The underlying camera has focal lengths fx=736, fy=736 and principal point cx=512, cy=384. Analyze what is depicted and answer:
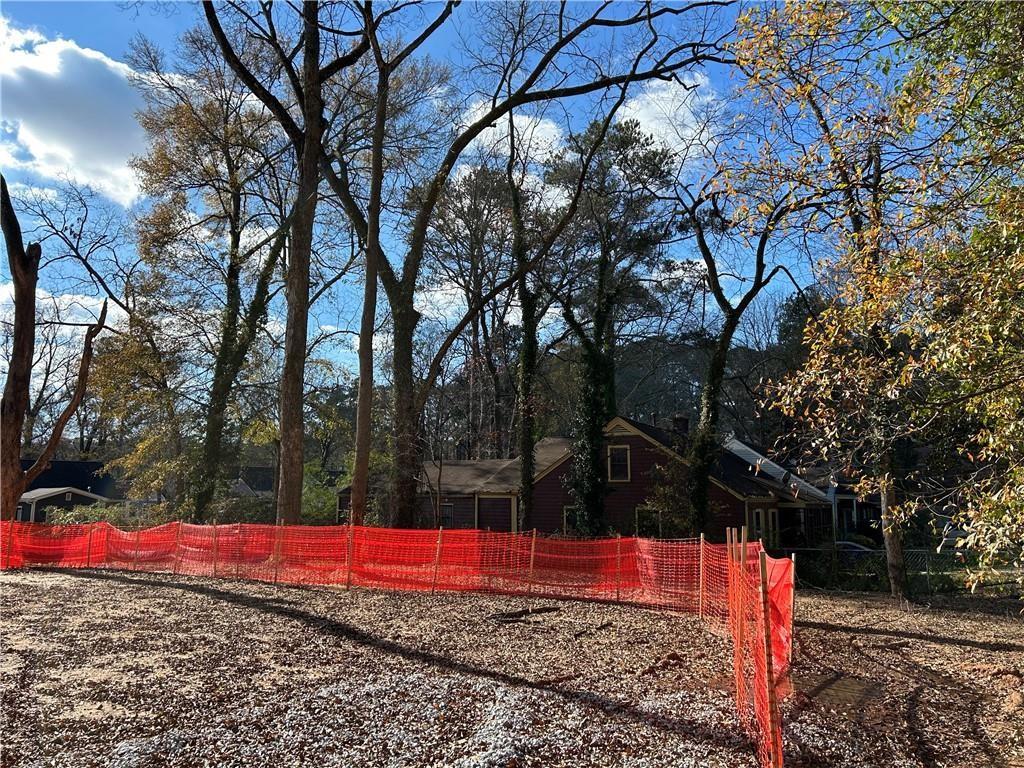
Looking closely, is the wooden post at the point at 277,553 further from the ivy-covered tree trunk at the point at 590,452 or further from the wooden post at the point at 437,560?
the ivy-covered tree trunk at the point at 590,452

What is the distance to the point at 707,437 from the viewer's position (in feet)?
70.0

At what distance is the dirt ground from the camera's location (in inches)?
219

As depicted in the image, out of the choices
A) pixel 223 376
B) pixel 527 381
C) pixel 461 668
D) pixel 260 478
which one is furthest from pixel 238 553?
pixel 260 478

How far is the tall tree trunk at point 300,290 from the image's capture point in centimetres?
1725

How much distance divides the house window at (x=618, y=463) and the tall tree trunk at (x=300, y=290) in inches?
468

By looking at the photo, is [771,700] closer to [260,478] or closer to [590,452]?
[590,452]

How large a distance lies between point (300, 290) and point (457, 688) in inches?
503

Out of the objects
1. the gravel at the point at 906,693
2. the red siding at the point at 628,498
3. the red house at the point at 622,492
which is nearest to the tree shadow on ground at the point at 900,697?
the gravel at the point at 906,693

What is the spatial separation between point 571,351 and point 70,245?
2178cm

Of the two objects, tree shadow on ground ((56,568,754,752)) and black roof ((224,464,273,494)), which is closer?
tree shadow on ground ((56,568,754,752))

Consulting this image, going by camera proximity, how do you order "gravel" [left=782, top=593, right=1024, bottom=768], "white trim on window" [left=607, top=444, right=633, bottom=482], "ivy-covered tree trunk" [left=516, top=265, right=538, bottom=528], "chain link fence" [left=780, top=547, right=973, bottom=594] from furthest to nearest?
"white trim on window" [left=607, top=444, right=633, bottom=482] < "ivy-covered tree trunk" [left=516, top=265, right=538, bottom=528] < "chain link fence" [left=780, top=547, right=973, bottom=594] < "gravel" [left=782, top=593, right=1024, bottom=768]

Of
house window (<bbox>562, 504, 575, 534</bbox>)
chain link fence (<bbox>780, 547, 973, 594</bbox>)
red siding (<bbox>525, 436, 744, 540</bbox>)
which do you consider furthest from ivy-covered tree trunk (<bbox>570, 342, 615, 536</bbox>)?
chain link fence (<bbox>780, 547, 973, 594</bbox>)

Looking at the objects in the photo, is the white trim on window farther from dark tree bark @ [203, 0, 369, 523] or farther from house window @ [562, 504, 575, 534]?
dark tree bark @ [203, 0, 369, 523]

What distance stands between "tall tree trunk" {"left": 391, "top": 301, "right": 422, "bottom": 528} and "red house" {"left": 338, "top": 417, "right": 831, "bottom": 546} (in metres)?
2.53
